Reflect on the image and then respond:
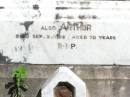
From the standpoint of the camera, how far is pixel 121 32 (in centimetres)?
825

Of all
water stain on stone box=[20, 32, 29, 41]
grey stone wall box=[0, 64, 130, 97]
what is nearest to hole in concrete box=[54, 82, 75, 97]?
grey stone wall box=[0, 64, 130, 97]

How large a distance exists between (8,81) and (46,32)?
3.16 ft

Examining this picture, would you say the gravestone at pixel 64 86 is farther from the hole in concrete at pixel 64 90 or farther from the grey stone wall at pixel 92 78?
the grey stone wall at pixel 92 78

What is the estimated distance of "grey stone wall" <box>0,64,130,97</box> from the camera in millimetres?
8109

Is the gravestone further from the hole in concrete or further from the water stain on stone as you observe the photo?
the water stain on stone

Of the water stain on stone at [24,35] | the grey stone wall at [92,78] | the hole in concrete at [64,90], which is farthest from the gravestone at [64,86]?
the water stain on stone at [24,35]

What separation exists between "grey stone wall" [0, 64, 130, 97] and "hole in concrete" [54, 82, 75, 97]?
1.52 feet

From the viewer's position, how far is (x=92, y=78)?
8.15 m

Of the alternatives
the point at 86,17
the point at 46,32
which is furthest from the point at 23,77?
the point at 86,17

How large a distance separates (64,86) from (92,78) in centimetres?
63

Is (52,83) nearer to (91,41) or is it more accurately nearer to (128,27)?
(91,41)

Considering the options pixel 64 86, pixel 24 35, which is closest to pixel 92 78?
pixel 64 86

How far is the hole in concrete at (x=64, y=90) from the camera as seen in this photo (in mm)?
7676

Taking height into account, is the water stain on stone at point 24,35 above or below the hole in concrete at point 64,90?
above
